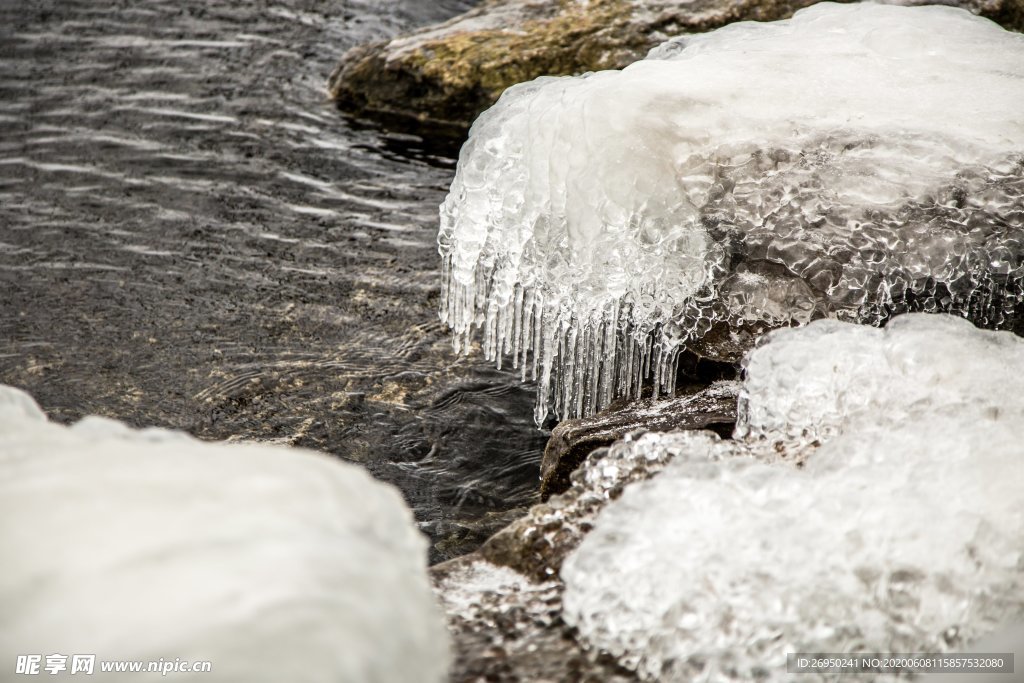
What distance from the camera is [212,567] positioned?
1.58 meters

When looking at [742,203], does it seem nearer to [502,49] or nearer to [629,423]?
→ [629,423]

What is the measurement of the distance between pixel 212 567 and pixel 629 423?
97.9 inches

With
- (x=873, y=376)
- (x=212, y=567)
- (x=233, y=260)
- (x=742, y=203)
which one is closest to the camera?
(x=212, y=567)

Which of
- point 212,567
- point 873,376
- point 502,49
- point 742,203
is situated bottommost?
point 873,376

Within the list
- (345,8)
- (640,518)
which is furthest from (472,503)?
(345,8)

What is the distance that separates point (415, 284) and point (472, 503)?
6.44ft

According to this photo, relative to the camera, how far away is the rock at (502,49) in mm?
7531

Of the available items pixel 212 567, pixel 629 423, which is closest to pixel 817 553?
pixel 212 567

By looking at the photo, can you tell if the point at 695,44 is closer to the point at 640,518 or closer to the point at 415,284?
the point at 415,284

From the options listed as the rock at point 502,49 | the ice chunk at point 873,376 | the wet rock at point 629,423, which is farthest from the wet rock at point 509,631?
the rock at point 502,49

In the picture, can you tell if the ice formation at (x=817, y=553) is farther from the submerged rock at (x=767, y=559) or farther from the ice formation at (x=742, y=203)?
the ice formation at (x=742, y=203)

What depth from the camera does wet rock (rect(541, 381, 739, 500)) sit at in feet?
12.1

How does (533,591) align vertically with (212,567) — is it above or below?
below

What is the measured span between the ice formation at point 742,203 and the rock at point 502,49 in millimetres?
3611
